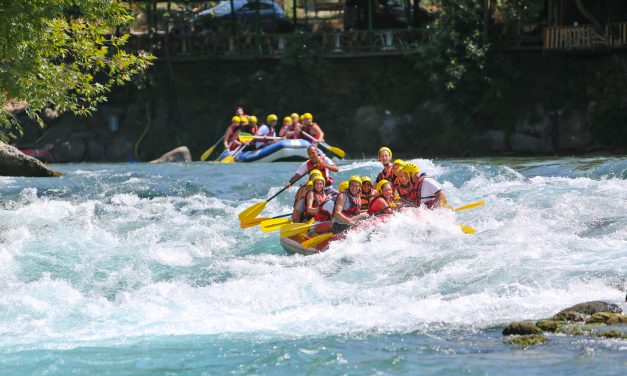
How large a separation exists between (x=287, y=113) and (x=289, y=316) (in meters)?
20.4

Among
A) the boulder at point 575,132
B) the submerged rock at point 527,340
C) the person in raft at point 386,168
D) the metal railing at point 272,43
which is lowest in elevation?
the boulder at point 575,132

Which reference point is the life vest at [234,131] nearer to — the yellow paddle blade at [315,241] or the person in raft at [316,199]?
the person in raft at [316,199]

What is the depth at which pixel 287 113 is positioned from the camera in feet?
A: 99.5

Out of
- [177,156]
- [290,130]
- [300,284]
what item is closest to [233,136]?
[290,130]

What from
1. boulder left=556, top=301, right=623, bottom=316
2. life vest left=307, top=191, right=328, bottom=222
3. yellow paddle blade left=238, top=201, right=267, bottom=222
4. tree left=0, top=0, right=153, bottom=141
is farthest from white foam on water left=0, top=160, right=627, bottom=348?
tree left=0, top=0, right=153, bottom=141

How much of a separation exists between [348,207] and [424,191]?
42.5 inches

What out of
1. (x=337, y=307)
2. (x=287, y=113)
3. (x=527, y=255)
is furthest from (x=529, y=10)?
(x=337, y=307)

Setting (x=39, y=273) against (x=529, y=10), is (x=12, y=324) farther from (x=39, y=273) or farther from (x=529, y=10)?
(x=529, y=10)

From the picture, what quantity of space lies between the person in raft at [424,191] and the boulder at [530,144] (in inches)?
545

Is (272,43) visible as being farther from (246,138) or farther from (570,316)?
(570,316)

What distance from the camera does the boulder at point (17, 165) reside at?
67.9 ft

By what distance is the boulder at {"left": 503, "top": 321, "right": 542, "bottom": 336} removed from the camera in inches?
350

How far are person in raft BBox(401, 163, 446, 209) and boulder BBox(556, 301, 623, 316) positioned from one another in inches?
173

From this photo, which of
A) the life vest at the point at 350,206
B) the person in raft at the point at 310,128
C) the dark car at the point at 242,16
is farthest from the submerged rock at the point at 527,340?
the dark car at the point at 242,16
